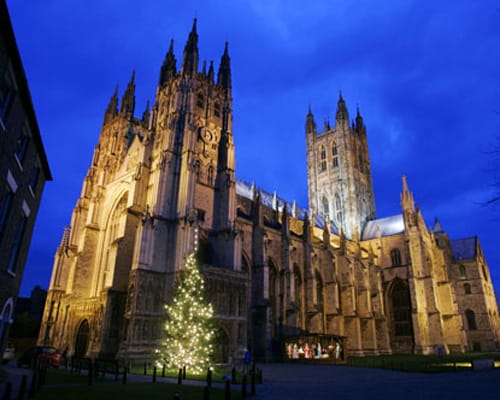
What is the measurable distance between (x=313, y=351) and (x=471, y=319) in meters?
42.3

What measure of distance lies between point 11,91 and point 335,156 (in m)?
69.9

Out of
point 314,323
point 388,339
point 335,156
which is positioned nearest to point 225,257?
point 314,323

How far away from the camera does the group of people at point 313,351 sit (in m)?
32.6

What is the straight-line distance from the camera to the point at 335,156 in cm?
7600

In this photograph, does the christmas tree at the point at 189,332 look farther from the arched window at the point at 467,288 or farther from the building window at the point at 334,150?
the building window at the point at 334,150

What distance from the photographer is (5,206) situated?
11.7m

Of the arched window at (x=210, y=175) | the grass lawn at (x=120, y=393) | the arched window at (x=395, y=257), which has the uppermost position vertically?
the arched window at (x=210, y=175)

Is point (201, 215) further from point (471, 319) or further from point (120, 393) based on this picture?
point (471, 319)

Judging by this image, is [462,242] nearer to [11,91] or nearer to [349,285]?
[349,285]

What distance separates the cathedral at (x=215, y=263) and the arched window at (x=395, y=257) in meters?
0.23

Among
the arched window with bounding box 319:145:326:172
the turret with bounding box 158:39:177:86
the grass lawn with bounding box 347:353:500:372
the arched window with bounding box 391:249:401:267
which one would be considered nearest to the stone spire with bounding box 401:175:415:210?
the arched window with bounding box 391:249:401:267

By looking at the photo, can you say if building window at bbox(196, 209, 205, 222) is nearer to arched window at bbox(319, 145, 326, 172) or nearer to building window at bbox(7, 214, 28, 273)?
building window at bbox(7, 214, 28, 273)

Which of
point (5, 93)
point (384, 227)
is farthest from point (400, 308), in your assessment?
point (5, 93)

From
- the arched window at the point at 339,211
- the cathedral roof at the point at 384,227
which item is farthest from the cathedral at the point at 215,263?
the arched window at the point at 339,211
